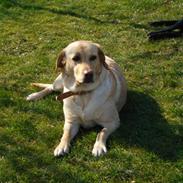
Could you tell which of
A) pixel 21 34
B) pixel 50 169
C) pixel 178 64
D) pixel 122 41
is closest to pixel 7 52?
pixel 21 34

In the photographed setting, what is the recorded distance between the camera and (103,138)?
18.4ft

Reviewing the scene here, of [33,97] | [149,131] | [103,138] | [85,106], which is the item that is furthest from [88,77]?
[33,97]

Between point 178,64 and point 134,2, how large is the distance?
10.4 ft

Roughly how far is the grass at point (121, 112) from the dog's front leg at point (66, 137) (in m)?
0.09

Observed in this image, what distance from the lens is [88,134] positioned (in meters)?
5.86

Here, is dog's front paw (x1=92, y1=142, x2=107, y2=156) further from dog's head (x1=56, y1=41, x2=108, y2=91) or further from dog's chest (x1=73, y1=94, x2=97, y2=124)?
dog's head (x1=56, y1=41, x2=108, y2=91)

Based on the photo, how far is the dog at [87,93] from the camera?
5.55 metres

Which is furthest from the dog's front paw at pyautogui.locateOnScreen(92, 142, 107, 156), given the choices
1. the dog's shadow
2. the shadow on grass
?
the shadow on grass

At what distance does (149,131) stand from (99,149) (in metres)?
0.71

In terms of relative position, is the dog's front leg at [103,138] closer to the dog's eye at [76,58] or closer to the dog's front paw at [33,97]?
the dog's eye at [76,58]

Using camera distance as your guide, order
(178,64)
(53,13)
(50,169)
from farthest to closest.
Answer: (53,13) → (178,64) → (50,169)

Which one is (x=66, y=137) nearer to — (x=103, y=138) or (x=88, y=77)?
(x=103, y=138)

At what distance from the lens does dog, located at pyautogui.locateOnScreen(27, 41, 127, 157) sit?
5.55m

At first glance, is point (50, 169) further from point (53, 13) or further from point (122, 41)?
point (53, 13)
